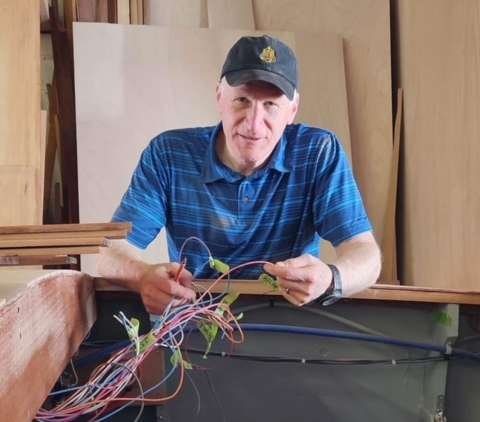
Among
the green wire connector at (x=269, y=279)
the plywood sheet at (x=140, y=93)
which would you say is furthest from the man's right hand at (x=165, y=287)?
the plywood sheet at (x=140, y=93)

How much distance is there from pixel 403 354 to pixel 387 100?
149 centimetres

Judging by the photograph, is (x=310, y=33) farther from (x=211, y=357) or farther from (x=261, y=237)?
(x=211, y=357)

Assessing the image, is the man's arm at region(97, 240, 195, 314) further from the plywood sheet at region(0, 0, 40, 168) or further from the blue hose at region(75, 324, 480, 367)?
the plywood sheet at region(0, 0, 40, 168)

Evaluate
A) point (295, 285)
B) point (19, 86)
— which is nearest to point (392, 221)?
point (19, 86)

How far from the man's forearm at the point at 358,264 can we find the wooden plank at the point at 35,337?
0.40 m

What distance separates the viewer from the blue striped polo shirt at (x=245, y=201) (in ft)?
4.50

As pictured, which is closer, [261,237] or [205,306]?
[205,306]

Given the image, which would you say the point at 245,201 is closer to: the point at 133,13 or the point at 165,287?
the point at 165,287

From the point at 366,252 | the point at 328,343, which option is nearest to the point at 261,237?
the point at 366,252

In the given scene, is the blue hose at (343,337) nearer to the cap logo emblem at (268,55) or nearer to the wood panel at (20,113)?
the cap logo emblem at (268,55)

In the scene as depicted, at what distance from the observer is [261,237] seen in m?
1.39

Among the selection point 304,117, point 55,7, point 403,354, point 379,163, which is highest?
point 55,7

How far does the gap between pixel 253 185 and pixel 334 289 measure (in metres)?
0.48

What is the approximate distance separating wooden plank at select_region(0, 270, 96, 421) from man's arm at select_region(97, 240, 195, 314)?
0.11 m
